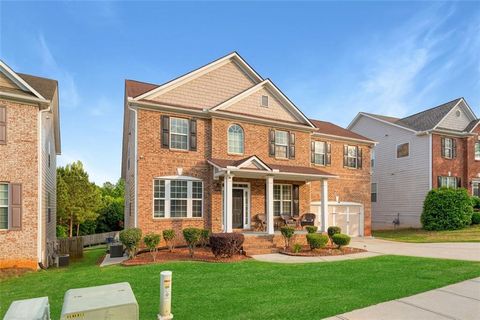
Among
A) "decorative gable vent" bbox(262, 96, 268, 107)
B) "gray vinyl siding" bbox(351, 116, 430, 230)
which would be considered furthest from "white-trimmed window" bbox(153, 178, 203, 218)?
"gray vinyl siding" bbox(351, 116, 430, 230)

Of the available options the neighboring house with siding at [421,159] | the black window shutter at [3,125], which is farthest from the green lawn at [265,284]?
the neighboring house with siding at [421,159]

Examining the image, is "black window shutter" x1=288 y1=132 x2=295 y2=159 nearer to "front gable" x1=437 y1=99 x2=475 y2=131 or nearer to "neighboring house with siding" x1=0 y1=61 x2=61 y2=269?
"neighboring house with siding" x1=0 y1=61 x2=61 y2=269

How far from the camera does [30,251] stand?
439 inches

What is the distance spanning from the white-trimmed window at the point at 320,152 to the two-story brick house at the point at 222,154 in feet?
0.20

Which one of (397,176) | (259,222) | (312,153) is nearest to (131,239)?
(259,222)

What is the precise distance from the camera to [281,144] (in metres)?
17.1

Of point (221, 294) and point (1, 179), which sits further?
point (1, 179)

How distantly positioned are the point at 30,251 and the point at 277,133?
1213 centimetres

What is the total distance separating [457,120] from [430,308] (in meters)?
24.4

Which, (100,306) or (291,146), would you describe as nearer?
(100,306)

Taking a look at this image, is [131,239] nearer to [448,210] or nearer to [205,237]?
[205,237]

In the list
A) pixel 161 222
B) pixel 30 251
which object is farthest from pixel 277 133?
pixel 30 251

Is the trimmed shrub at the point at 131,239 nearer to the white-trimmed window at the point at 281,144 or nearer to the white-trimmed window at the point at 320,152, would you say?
the white-trimmed window at the point at 281,144

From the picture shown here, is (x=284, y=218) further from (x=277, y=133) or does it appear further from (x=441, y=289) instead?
(x=441, y=289)
